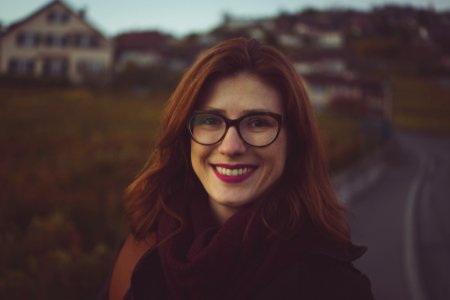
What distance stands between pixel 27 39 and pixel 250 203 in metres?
6.71

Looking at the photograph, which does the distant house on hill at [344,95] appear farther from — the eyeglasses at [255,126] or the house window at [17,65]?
the eyeglasses at [255,126]

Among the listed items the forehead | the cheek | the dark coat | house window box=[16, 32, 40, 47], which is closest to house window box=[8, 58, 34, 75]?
house window box=[16, 32, 40, 47]

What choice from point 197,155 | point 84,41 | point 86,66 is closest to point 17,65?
point 84,41

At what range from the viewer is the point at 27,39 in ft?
21.5

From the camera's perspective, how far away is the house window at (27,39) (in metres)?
6.26

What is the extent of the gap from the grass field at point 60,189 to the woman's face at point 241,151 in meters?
2.56

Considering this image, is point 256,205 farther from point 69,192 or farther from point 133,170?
point 133,170

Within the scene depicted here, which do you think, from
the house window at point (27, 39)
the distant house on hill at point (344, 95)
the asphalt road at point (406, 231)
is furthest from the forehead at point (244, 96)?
the distant house on hill at point (344, 95)

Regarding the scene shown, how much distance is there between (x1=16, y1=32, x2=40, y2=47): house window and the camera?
20.5ft

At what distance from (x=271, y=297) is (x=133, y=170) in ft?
25.0

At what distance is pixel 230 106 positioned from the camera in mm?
1517

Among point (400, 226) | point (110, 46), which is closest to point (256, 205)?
point (400, 226)

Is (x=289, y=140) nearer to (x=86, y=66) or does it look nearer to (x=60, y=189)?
(x=60, y=189)

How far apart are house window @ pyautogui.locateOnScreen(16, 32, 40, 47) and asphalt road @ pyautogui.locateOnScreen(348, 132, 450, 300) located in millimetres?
6328
